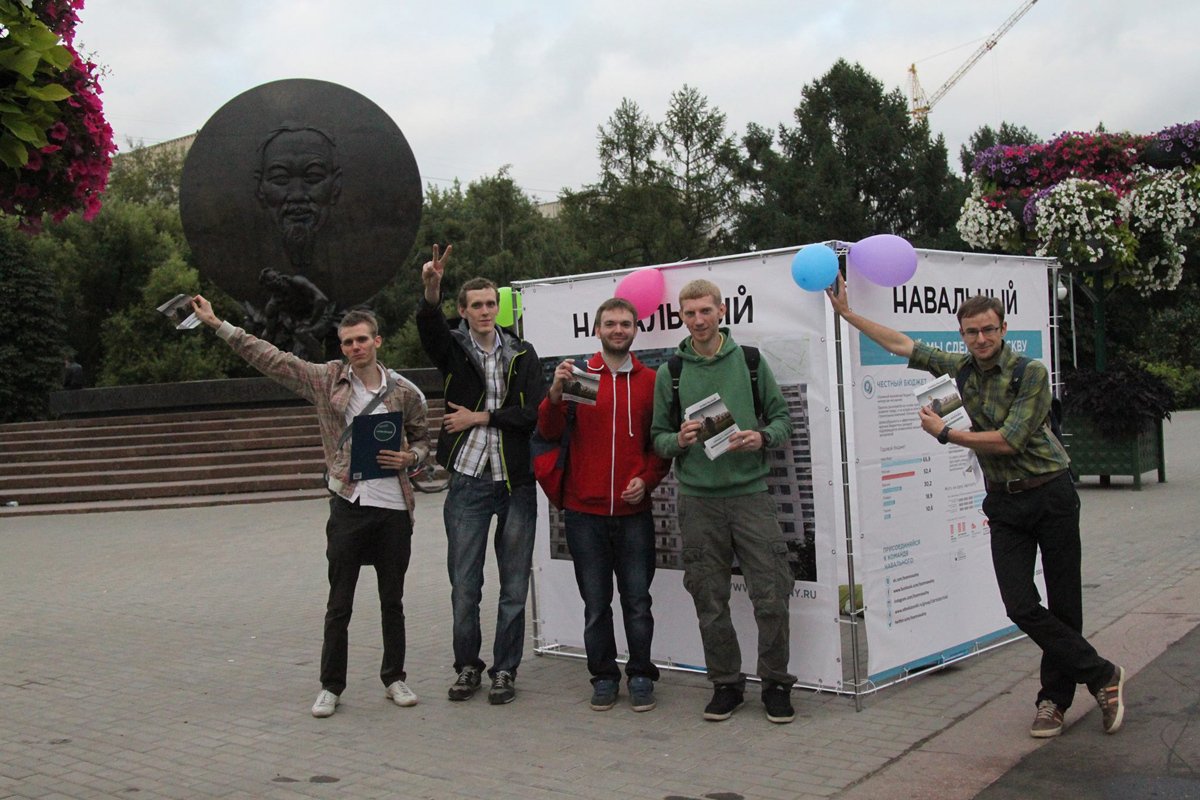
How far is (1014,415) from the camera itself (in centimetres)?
490

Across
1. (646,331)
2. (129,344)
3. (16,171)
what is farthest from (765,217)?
(16,171)

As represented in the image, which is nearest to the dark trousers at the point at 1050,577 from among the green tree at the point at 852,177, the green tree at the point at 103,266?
the green tree at the point at 103,266

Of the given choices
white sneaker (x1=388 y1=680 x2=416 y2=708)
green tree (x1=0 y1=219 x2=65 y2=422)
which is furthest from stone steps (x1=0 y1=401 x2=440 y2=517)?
green tree (x1=0 y1=219 x2=65 y2=422)

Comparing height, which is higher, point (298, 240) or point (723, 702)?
point (298, 240)

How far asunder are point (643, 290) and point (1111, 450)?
10.3 metres

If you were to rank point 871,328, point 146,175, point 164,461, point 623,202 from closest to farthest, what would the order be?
point 871,328 < point 164,461 < point 623,202 < point 146,175

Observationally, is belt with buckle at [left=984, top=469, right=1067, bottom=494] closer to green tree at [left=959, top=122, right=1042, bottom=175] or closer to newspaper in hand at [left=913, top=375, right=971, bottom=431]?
newspaper in hand at [left=913, top=375, right=971, bottom=431]

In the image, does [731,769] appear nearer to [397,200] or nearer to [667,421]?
[667,421]

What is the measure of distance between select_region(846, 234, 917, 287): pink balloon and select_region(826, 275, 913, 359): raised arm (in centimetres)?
13

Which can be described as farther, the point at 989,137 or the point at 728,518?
the point at 989,137

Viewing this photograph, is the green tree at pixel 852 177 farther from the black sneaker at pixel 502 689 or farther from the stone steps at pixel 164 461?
the black sneaker at pixel 502 689

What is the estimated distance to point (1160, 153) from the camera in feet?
51.3

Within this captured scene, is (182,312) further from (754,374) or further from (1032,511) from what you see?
(1032,511)

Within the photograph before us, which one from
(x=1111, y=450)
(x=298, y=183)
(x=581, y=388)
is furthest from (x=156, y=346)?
(x=581, y=388)
